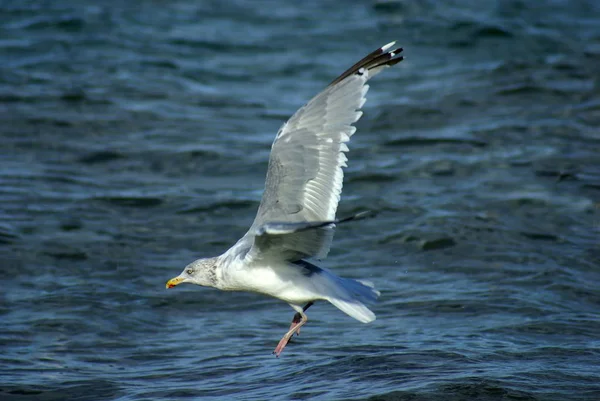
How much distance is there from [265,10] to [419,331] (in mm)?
10759

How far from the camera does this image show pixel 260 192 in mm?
10102

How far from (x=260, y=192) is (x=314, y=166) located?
4.54m

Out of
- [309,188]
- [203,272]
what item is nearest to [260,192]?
[203,272]

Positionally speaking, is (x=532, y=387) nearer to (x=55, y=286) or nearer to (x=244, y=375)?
(x=244, y=375)

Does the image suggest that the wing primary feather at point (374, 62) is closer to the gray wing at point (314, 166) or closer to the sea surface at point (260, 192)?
the gray wing at point (314, 166)

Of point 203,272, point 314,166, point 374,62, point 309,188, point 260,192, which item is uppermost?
point 374,62

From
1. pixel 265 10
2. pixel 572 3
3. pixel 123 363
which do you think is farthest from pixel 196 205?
pixel 572 3

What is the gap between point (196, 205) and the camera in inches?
383

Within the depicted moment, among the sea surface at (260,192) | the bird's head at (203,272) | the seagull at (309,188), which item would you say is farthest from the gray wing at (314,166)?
the sea surface at (260,192)

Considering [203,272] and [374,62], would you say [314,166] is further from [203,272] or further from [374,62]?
[203,272]

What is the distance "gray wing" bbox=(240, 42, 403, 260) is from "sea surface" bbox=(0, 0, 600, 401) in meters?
1.11

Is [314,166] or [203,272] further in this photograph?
[203,272]

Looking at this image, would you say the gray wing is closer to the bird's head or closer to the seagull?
the seagull

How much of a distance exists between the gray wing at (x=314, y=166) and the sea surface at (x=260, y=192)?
43.8 inches
